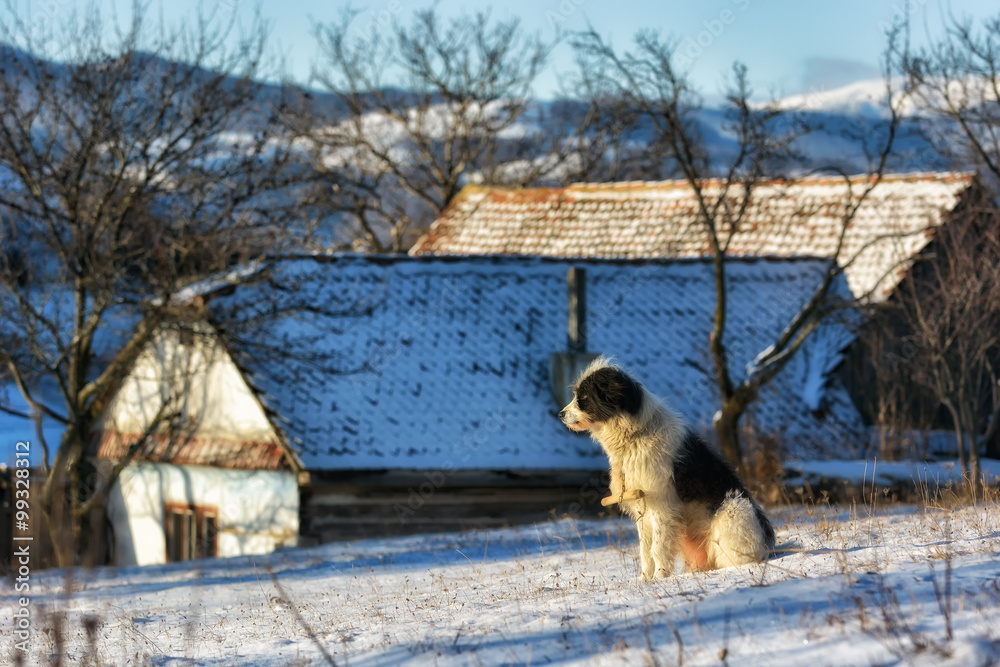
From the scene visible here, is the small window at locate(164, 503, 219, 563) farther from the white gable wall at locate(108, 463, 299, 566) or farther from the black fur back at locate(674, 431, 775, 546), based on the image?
the black fur back at locate(674, 431, 775, 546)

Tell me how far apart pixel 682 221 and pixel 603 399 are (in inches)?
665

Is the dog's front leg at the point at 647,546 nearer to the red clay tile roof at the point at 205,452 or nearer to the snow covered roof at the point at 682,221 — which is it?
the red clay tile roof at the point at 205,452

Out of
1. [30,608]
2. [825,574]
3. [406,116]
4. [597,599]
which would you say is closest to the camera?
[825,574]

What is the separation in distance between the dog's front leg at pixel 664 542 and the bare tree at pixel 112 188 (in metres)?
9.38

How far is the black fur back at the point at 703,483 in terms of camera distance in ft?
18.2

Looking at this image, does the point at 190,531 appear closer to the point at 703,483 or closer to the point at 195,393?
the point at 195,393

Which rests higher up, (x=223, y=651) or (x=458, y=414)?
(x=458, y=414)

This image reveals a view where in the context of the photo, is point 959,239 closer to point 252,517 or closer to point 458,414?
point 458,414

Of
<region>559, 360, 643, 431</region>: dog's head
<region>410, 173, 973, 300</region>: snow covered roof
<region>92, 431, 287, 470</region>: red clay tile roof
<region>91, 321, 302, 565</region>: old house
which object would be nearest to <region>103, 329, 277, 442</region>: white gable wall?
<region>91, 321, 302, 565</region>: old house

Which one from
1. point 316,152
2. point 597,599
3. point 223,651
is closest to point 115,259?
point 223,651

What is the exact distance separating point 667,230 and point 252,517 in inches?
459

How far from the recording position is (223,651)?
533 centimetres

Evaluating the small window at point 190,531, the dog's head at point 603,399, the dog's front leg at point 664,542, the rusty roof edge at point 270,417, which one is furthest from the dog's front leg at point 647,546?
the small window at point 190,531

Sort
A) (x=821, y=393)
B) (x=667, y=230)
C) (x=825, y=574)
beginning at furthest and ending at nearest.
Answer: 1. (x=667, y=230)
2. (x=821, y=393)
3. (x=825, y=574)
